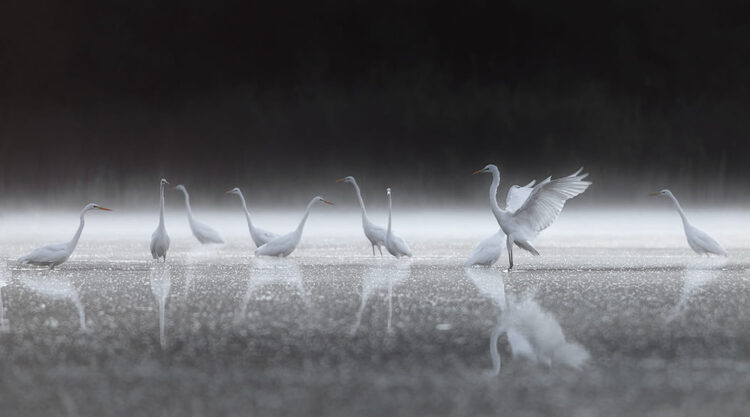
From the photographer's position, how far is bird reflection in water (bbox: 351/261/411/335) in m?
6.32

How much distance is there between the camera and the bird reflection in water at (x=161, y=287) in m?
5.39

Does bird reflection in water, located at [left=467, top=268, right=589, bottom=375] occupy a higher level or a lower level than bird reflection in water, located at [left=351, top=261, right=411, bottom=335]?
lower

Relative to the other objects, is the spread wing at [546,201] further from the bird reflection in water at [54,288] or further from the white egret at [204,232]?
the white egret at [204,232]

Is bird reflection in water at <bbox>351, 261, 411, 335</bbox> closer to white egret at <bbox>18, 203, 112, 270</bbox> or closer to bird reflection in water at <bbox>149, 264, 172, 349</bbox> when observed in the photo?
bird reflection in water at <bbox>149, 264, 172, 349</bbox>

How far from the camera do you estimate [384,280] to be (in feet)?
28.7

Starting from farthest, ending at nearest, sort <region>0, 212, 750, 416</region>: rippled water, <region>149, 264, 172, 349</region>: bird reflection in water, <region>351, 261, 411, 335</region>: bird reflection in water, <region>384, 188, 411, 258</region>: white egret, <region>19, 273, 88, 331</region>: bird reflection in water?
<region>384, 188, 411, 258</region>: white egret
<region>19, 273, 88, 331</region>: bird reflection in water
<region>351, 261, 411, 335</region>: bird reflection in water
<region>149, 264, 172, 349</region>: bird reflection in water
<region>0, 212, 750, 416</region>: rippled water

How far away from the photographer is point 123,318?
6.04 m

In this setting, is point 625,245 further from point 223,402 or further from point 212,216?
point 212,216

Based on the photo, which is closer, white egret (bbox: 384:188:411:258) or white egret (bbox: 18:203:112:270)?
white egret (bbox: 18:203:112:270)

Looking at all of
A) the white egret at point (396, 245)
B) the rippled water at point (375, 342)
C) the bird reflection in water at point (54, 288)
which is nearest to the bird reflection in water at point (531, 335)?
the rippled water at point (375, 342)

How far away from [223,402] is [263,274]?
5.99 m

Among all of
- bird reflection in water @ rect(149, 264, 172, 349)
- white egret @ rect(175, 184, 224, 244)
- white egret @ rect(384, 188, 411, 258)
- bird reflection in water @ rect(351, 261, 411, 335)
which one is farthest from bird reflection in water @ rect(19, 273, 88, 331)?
white egret @ rect(175, 184, 224, 244)

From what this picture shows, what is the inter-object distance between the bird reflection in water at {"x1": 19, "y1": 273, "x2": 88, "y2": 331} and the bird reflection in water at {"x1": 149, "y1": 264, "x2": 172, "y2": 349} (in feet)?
1.78

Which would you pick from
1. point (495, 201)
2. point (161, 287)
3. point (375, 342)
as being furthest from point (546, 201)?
point (375, 342)
